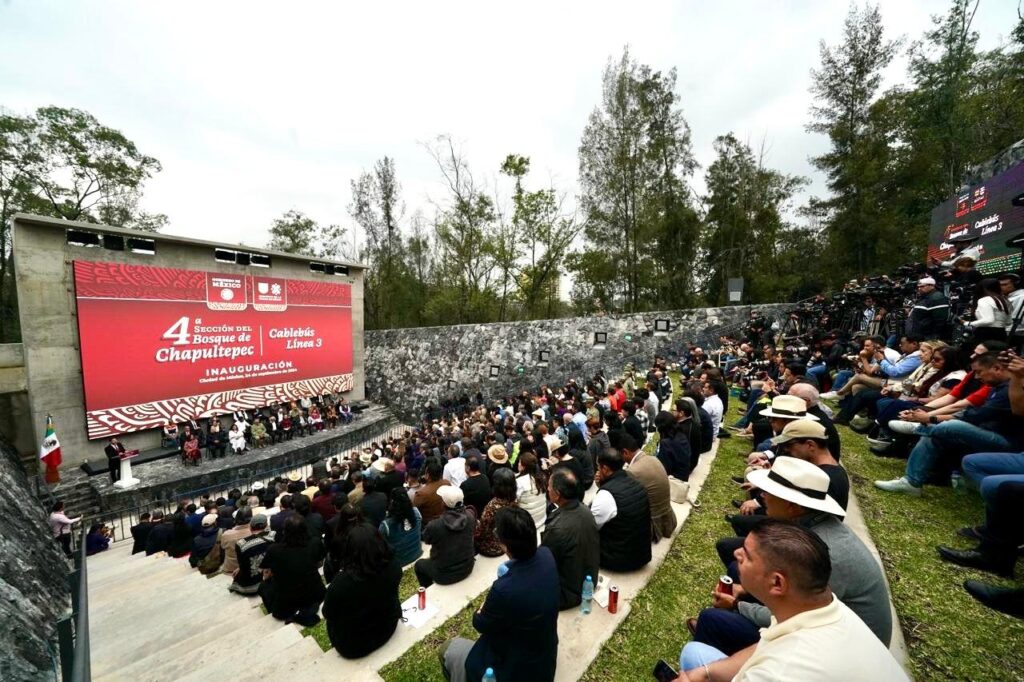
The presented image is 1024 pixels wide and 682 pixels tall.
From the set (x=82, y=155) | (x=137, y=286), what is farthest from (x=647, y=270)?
(x=82, y=155)

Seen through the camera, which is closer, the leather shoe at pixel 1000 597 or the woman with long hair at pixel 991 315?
the leather shoe at pixel 1000 597

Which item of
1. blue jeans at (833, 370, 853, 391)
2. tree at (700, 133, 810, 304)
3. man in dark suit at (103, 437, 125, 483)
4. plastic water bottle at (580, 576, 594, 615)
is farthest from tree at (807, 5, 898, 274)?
man in dark suit at (103, 437, 125, 483)

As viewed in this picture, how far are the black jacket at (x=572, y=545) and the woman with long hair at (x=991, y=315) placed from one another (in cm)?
508

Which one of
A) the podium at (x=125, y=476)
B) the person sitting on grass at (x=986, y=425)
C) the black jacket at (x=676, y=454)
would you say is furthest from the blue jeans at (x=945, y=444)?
the podium at (x=125, y=476)

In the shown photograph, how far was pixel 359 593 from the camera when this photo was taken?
252 cm

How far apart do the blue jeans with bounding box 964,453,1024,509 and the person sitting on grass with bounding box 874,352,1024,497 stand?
39 centimetres

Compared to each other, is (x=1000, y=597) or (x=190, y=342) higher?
(x=190, y=342)

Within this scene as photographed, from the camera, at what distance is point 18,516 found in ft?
19.4

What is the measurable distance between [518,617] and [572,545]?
79 centimetres

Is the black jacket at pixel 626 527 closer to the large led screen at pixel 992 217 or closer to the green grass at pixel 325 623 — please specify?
the green grass at pixel 325 623

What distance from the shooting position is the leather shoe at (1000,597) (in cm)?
220

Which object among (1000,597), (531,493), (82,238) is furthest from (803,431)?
(82,238)

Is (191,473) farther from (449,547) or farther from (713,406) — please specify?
(713,406)

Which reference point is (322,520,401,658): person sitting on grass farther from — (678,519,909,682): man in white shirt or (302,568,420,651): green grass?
(678,519,909,682): man in white shirt
